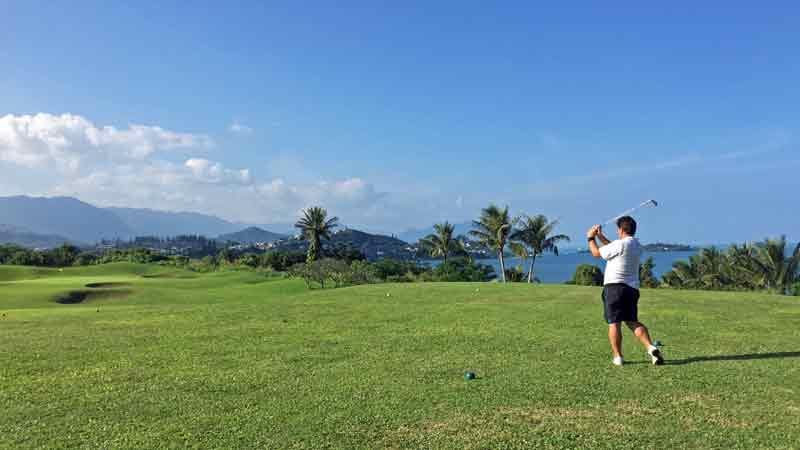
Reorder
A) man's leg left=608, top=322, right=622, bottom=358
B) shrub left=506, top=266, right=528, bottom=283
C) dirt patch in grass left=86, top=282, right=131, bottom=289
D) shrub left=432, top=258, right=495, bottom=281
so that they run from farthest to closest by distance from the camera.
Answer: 1. shrub left=506, top=266, right=528, bottom=283
2. shrub left=432, top=258, right=495, bottom=281
3. dirt patch in grass left=86, top=282, right=131, bottom=289
4. man's leg left=608, top=322, right=622, bottom=358

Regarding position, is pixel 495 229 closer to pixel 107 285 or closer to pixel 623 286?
pixel 107 285

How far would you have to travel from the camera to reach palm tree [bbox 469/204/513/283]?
60.2 m

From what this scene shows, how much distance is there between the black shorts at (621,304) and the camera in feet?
27.8

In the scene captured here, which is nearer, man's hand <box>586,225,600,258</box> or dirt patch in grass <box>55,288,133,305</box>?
man's hand <box>586,225,600,258</box>

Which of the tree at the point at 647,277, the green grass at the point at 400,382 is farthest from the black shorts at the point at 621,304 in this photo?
the tree at the point at 647,277

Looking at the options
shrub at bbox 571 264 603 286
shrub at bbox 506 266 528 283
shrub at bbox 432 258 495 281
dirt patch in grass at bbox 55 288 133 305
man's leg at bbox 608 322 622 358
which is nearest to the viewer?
man's leg at bbox 608 322 622 358

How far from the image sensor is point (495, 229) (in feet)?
199

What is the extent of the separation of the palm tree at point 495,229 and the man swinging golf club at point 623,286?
169ft

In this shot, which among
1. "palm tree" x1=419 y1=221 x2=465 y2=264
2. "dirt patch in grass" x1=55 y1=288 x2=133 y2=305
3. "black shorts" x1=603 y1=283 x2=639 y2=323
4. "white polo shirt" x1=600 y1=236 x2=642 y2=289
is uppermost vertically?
"palm tree" x1=419 y1=221 x2=465 y2=264

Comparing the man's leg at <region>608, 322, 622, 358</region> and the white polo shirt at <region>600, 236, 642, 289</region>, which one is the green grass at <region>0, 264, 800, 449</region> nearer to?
the man's leg at <region>608, 322, 622, 358</region>

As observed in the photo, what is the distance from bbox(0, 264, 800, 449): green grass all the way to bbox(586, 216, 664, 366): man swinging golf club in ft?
1.48

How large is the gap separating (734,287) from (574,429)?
191 ft

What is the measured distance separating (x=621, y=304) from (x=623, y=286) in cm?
28

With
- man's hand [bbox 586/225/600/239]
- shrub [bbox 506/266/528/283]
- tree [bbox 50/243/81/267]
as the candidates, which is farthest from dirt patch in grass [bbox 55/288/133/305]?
tree [bbox 50/243/81/267]
